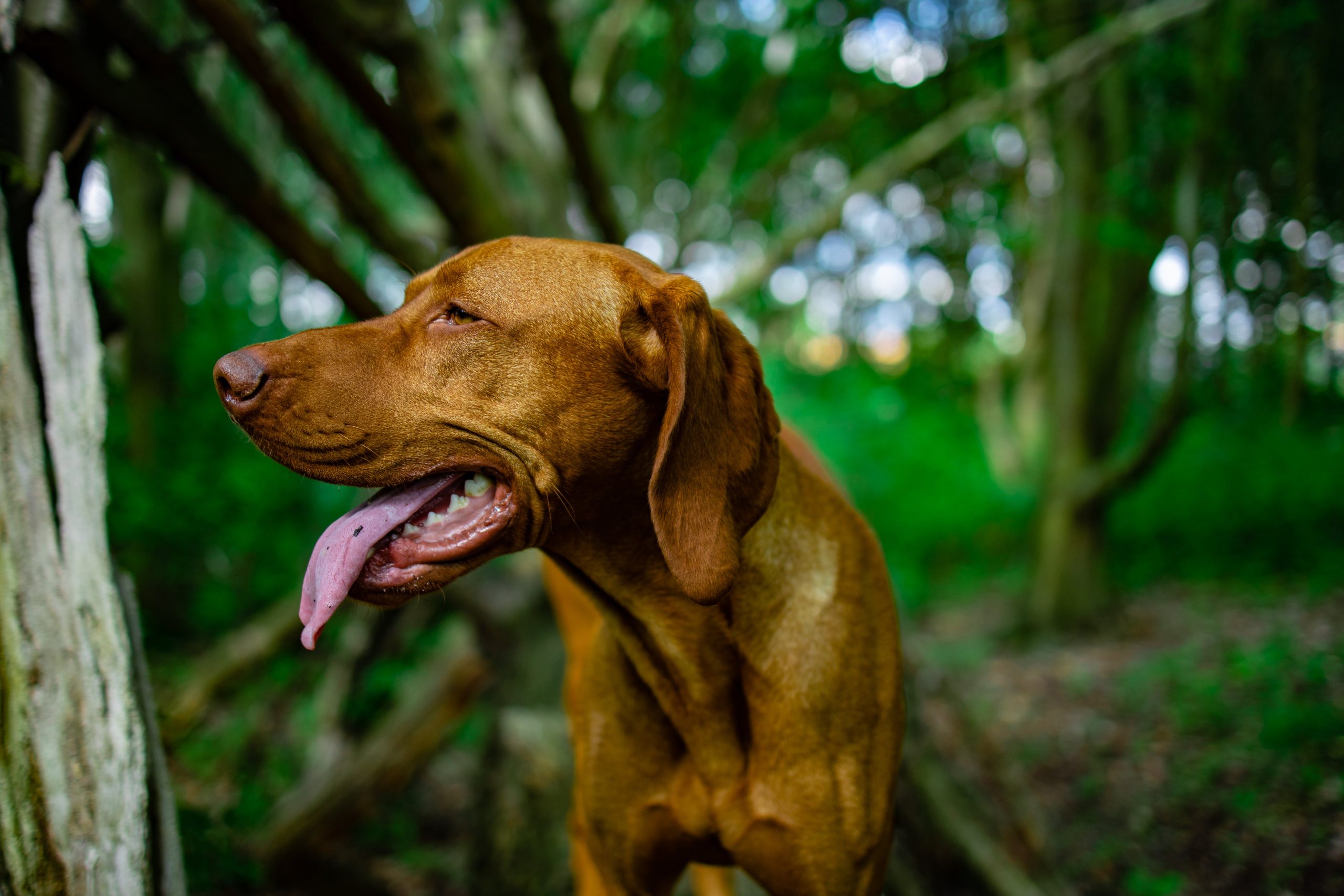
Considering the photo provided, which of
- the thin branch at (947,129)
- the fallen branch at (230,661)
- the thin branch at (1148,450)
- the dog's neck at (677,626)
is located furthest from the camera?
the thin branch at (947,129)

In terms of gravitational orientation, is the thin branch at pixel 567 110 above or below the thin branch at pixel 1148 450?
above

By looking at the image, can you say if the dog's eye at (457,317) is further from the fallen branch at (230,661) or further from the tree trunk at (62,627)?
the fallen branch at (230,661)

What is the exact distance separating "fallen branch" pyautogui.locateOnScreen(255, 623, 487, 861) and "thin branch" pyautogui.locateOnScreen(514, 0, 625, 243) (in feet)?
9.26

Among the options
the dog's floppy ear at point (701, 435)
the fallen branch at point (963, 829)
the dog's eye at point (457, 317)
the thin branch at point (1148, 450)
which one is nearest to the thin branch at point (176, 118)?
the dog's eye at point (457, 317)

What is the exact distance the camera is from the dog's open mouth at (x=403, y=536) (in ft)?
6.15

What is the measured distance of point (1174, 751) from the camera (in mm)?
5098

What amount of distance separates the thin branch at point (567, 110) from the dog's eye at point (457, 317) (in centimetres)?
242

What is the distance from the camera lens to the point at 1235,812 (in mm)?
4160

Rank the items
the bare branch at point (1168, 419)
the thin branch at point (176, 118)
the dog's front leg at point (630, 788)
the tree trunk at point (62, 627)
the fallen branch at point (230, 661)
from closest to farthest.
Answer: the tree trunk at point (62, 627) < the dog's front leg at point (630, 788) < the thin branch at point (176, 118) < the bare branch at point (1168, 419) < the fallen branch at point (230, 661)

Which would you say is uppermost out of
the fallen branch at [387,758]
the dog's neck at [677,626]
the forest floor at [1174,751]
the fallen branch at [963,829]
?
the dog's neck at [677,626]

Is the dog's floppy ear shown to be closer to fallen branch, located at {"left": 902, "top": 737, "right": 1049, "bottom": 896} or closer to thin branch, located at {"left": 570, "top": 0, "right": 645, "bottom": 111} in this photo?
fallen branch, located at {"left": 902, "top": 737, "right": 1049, "bottom": 896}

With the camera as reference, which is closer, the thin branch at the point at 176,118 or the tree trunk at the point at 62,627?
the tree trunk at the point at 62,627

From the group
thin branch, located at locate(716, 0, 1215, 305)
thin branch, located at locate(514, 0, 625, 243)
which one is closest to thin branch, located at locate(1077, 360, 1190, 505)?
thin branch, located at locate(716, 0, 1215, 305)

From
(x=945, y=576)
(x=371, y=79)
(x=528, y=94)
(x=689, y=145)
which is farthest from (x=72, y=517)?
(x=945, y=576)
